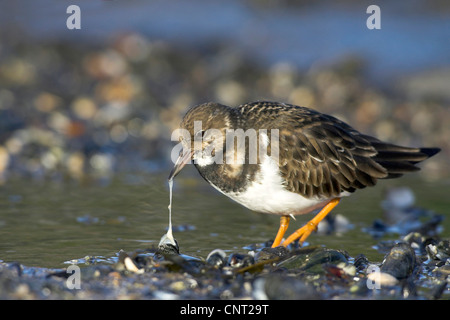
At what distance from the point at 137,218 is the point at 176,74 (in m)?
6.08

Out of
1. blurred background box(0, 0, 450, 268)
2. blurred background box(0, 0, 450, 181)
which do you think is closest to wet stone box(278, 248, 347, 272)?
blurred background box(0, 0, 450, 268)

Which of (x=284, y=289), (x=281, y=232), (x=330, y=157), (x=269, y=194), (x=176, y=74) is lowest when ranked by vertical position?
(x=284, y=289)

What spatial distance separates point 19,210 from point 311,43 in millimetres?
8048

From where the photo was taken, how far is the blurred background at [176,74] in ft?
31.7

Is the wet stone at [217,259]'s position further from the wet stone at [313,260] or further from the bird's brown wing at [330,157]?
the bird's brown wing at [330,157]

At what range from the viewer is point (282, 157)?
19.6 ft

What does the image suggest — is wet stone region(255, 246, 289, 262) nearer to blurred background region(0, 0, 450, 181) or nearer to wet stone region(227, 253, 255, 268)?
wet stone region(227, 253, 255, 268)

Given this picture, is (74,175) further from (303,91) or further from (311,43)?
(311,43)

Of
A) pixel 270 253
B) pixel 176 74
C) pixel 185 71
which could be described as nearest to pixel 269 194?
pixel 270 253

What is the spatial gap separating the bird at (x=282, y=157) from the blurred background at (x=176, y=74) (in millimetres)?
2152

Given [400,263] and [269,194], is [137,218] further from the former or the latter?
[400,263]

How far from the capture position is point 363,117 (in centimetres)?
1141

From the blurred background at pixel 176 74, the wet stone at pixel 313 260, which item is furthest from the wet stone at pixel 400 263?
the blurred background at pixel 176 74
